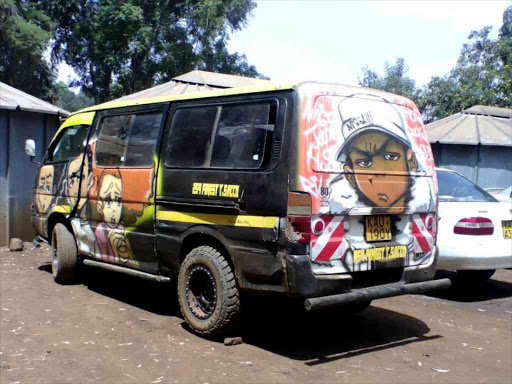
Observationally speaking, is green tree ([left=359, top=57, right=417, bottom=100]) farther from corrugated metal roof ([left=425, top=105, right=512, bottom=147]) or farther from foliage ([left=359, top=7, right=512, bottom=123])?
corrugated metal roof ([left=425, top=105, right=512, bottom=147])

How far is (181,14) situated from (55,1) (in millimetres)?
5306

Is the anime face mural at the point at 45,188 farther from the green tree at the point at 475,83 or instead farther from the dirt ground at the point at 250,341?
the green tree at the point at 475,83

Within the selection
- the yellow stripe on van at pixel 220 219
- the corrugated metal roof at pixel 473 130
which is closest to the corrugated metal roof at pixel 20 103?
the yellow stripe on van at pixel 220 219

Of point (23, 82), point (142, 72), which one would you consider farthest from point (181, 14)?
point (23, 82)

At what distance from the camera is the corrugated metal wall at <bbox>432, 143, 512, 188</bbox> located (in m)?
14.3

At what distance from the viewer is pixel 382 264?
4953mm

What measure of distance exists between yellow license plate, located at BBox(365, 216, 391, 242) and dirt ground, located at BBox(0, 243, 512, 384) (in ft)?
3.33

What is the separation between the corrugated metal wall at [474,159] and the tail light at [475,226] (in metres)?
7.53

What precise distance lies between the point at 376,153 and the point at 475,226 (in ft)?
8.60

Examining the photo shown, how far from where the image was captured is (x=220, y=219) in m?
5.03

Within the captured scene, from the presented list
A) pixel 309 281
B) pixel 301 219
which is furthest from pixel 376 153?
pixel 309 281

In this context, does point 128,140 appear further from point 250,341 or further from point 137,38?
point 137,38

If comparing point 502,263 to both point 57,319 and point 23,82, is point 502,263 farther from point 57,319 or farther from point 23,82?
point 23,82

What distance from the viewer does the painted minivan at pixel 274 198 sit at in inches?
179
